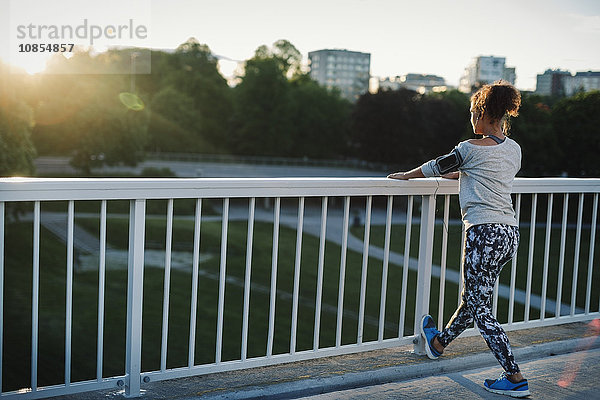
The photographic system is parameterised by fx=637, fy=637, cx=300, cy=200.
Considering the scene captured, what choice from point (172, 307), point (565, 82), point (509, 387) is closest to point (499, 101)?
point (509, 387)

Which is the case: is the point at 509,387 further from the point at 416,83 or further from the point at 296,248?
the point at 416,83

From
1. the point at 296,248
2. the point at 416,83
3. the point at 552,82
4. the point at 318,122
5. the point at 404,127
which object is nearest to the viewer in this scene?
the point at 296,248

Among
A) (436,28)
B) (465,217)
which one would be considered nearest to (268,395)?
(465,217)

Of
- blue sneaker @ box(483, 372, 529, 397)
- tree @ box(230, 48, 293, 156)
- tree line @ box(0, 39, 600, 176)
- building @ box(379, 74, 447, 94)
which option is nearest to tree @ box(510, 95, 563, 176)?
tree line @ box(0, 39, 600, 176)

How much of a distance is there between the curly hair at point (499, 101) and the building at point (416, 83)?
2616cm

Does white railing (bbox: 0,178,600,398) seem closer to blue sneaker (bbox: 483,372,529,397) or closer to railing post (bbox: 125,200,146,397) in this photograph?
railing post (bbox: 125,200,146,397)

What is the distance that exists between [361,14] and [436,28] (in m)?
14.7

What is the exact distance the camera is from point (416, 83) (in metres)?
34.1

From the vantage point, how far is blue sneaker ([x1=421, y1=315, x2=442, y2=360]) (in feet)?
10.9

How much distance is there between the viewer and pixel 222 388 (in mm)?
2852

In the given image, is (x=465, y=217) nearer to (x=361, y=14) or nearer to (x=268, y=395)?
(x=268, y=395)

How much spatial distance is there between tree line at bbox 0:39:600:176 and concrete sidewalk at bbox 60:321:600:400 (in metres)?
7.05

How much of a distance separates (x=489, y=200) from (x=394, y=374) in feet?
3.23

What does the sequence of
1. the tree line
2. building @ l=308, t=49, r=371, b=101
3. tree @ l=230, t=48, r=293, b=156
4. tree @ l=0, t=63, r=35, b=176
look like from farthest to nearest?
1. tree @ l=230, t=48, r=293, b=156
2. building @ l=308, t=49, r=371, b=101
3. the tree line
4. tree @ l=0, t=63, r=35, b=176
